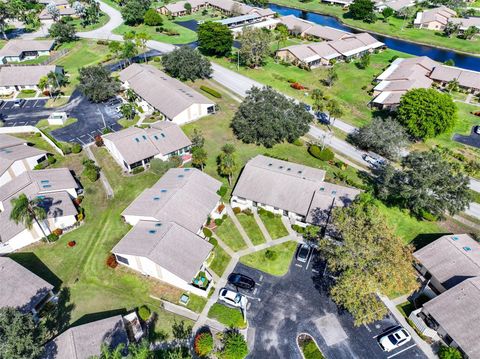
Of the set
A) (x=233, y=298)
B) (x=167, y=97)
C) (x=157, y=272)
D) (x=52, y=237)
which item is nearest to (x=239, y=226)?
(x=233, y=298)

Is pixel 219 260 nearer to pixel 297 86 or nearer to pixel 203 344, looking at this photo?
pixel 203 344

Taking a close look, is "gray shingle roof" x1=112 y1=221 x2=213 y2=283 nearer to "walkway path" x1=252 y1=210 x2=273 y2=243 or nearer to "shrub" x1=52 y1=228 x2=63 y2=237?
"walkway path" x1=252 y1=210 x2=273 y2=243

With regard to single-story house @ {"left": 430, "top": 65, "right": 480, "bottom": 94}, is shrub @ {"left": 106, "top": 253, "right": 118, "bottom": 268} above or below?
below

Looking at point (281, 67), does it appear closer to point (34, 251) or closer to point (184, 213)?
point (184, 213)

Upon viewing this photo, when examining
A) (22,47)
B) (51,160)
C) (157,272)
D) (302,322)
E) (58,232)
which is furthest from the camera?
(22,47)

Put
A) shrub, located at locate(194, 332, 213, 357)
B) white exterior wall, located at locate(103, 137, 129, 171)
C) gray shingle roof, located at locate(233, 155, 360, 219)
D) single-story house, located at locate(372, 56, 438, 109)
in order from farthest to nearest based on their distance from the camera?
single-story house, located at locate(372, 56, 438, 109)
white exterior wall, located at locate(103, 137, 129, 171)
gray shingle roof, located at locate(233, 155, 360, 219)
shrub, located at locate(194, 332, 213, 357)

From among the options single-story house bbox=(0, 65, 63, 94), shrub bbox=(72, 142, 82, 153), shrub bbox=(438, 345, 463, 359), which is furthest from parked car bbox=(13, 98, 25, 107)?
shrub bbox=(438, 345, 463, 359)

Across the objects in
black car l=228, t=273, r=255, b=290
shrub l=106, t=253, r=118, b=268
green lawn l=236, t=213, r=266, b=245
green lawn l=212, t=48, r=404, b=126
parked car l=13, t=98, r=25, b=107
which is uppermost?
green lawn l=212, t=48, r=404, b=126
